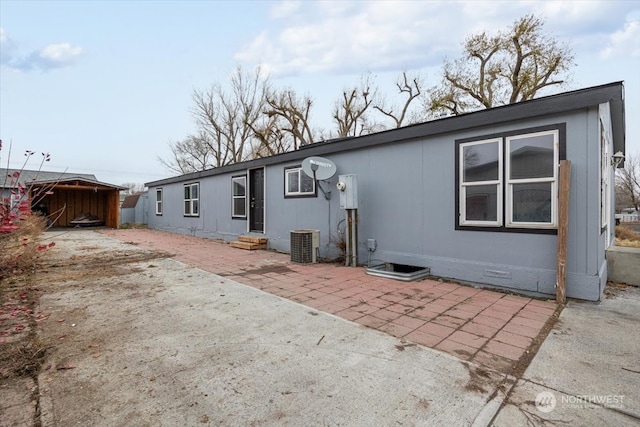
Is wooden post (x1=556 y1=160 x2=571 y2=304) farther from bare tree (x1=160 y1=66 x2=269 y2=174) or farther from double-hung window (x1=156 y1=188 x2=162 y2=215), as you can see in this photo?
bare tree (x1=160 y1=66 x2=269 y2=174)

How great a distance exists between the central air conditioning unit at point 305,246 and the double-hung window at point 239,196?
3.35 metres

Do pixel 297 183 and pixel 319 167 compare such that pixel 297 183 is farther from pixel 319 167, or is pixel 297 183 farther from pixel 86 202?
pixel 86 202

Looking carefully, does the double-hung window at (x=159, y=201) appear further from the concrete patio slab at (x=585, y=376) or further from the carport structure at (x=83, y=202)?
the concrete patio slab at (x=585, y=376)

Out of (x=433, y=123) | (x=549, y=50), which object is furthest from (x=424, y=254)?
(x=549, y=50)

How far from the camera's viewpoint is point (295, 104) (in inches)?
851

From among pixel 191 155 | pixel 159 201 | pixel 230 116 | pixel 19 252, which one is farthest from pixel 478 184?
pixel 191 155

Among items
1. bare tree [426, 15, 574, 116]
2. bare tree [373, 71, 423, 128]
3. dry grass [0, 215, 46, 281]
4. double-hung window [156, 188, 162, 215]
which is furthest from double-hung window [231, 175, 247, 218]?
bare tree [373, 71, 423, 128]

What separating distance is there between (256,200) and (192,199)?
14.4ft

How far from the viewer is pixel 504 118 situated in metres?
4.09

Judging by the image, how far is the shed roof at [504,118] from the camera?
11.3 feet

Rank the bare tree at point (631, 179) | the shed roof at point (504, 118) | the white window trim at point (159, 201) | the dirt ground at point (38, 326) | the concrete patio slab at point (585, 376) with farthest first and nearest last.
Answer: the bare tree at point (631, 179)
the white window trim at point (159, 201)
the shed roof at point (504, 118)
the dirt ground at point (38, 326)
the concrete patio slab at point (585, 376)

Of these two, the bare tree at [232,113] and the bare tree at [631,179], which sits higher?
the bare tree at [232,113]

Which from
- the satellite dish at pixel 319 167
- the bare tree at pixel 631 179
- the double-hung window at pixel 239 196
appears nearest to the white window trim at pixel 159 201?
the double-hung window at pixel 239 196

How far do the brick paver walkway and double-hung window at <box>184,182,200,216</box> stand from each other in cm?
648
